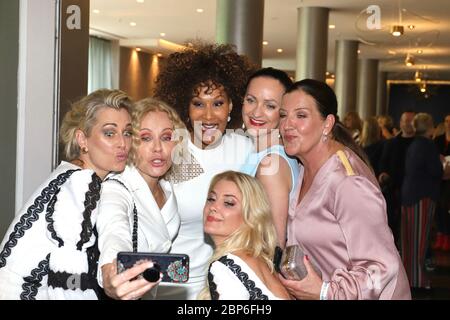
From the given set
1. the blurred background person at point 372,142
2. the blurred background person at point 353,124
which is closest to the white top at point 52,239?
the blurred background person at point 372,142

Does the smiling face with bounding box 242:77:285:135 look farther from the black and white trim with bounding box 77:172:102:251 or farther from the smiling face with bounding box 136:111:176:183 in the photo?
the black and white trim with bounding box 77:172:102:251

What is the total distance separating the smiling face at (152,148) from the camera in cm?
282

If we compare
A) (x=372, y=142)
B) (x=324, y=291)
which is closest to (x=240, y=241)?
(x=324, y=291)

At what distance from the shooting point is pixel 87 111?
104 inches

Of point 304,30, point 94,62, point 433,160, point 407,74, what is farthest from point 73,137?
point 407,74

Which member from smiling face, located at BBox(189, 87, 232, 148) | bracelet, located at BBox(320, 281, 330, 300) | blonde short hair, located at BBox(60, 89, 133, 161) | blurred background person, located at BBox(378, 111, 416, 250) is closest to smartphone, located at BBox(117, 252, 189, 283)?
bracelet, located at BBox(320, 281, 330, 300)

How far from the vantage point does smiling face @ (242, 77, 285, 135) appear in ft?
9.79

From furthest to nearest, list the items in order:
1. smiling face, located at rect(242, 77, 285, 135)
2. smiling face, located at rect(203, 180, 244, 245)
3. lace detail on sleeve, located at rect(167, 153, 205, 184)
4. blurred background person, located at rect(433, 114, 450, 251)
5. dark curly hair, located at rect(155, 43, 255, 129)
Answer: blurred background person, located at rect(433, 114, 450, 251), dark curly hair, located at rect(155, 43, 255, 129), lace detail on sleeve, located at rect(167, 153, 205, 184), smiling face, located at rect(242, 77, 285, 135), smiling face, located at rect(203, 180, 244, 245)

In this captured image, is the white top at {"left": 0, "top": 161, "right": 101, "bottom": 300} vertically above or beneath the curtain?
beneath

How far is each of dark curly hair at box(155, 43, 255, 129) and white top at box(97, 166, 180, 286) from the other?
0.59m

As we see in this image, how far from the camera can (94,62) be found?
1941cm

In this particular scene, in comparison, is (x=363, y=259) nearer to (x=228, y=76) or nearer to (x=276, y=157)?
(x=276, y=157)

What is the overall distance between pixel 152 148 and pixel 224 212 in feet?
1.42
